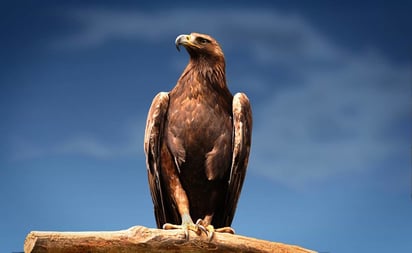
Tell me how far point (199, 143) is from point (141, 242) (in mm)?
1431

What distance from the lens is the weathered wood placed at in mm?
5051

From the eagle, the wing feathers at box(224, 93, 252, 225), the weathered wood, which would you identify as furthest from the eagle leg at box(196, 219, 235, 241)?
the wing feathers at box(224, 93, 252, 225)

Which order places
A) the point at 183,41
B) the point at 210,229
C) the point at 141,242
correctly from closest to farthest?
the point at 141,242 → the point at 210,229 → the point at 183,41

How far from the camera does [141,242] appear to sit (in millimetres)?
5285

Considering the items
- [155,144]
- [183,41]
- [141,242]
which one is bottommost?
[141,242]

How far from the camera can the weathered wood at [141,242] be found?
5051 millimetres

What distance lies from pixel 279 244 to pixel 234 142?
1.16m

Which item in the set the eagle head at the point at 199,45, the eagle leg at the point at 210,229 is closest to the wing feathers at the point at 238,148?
the eagle leg at the point at 210,229

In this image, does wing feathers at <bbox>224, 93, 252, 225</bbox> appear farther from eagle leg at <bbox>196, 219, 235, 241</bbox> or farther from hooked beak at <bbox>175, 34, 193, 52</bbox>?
hooked beak at <bbox>175, 34, 193, 52</bbox>

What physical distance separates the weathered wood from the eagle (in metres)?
0.73

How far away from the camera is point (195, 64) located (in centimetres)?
669

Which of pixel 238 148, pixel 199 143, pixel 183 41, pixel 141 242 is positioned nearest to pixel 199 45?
pixel 183 41

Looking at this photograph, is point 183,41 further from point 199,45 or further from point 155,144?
point 155,144

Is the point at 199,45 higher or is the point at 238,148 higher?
A: the point at 199,45
